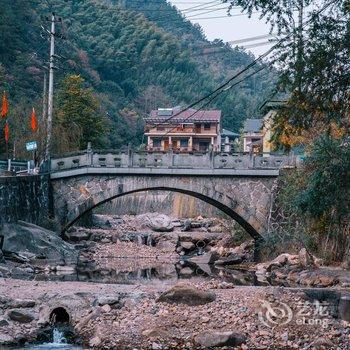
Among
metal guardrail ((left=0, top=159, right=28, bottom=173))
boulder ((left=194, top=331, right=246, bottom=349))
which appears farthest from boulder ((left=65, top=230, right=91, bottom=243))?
boulder ((left=194, top=331, right=246, bottom=349))

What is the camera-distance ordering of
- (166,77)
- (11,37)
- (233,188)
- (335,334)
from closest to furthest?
(335,334), (233,188), (11,37), (166,77)

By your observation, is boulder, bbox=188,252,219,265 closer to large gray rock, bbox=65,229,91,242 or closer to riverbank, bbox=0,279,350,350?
large gray rock, bbox=65,229,91,242

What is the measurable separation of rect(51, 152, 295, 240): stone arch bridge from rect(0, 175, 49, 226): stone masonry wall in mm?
1286

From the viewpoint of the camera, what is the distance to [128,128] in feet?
233

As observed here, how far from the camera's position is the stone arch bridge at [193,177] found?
99.3ft

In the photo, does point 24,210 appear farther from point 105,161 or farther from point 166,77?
point 166,77

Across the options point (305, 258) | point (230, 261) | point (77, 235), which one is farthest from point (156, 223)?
point (305, 258)

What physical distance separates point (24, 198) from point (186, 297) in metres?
14.3

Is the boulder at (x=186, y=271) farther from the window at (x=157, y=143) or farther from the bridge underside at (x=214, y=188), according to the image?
the window at (x=157, y=143)

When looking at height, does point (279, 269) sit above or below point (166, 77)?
below

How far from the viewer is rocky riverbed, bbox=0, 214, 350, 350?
13430 millimetres

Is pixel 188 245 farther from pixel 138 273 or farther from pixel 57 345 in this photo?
pixel 57 345

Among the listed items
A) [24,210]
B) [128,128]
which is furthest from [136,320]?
[128,128]

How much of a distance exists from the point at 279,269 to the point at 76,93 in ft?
73.0
